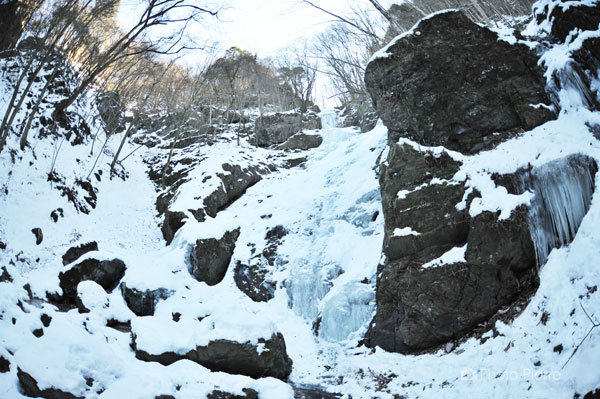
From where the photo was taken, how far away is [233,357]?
665 centimetres

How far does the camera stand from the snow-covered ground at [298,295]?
4.78 metres

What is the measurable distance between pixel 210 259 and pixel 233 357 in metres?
5.93

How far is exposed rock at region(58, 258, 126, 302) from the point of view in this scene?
1070 cm

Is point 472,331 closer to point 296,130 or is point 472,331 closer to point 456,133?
point 456,133

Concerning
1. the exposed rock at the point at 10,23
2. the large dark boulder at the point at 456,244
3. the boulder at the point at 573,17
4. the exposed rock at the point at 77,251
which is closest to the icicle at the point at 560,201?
the large dark boulder at the point at 456,244

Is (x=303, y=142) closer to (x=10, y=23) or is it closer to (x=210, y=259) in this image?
(x=210, y=259)

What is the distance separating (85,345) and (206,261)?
687cm

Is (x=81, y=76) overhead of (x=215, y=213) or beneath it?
overhead

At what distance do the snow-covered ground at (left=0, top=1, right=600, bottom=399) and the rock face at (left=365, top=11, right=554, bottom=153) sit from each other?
64 cm

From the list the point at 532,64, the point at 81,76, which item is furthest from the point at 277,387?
the point at 81,76

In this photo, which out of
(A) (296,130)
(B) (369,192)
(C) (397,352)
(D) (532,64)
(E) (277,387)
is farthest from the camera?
(A) (296,130)

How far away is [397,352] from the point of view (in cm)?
746

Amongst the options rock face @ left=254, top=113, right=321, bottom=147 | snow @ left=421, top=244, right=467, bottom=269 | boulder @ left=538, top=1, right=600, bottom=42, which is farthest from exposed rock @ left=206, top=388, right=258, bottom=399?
rock face @ left=254, top=113, right=321, bottom=147

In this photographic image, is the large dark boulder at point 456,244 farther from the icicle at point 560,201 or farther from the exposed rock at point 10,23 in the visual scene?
the exposed rock at point 10,23
